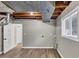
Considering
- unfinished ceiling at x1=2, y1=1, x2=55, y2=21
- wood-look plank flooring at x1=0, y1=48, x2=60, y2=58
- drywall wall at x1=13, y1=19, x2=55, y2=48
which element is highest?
unfinished ceiling at x1=2, y1=1, x2=55, y2=21

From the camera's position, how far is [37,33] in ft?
31.8

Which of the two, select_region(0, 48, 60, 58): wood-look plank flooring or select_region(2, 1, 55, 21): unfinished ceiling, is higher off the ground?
select_region(2, 1, 55, 21): unfinished ceiling

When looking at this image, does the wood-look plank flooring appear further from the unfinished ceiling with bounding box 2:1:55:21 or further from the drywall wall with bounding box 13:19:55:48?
the unfinished ceiling with bounding box 2:1:55:21

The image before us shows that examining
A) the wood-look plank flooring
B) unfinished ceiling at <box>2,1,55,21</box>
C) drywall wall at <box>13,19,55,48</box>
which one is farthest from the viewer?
drywall wall at <box>13,19,55,48</box>

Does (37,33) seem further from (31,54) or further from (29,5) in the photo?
(29,5)

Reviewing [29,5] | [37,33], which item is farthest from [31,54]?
[29,5]

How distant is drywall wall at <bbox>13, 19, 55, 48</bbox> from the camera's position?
9609mm

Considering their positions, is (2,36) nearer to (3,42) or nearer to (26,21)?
(3,42)

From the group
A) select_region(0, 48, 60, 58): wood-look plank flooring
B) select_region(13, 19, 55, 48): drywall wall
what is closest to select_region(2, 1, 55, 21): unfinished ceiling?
select_region(0, 48, 60, 58): wood-look plank flooring

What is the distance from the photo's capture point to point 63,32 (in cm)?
622

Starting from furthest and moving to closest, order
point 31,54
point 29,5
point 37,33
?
1. point 37,33
2. point 31,54
3. point 29,5

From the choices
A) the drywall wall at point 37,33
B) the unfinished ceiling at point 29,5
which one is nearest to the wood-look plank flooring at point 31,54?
the drywall wall at point 37,33

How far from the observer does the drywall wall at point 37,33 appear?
9609mm

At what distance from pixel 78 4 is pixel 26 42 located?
6927 mm
